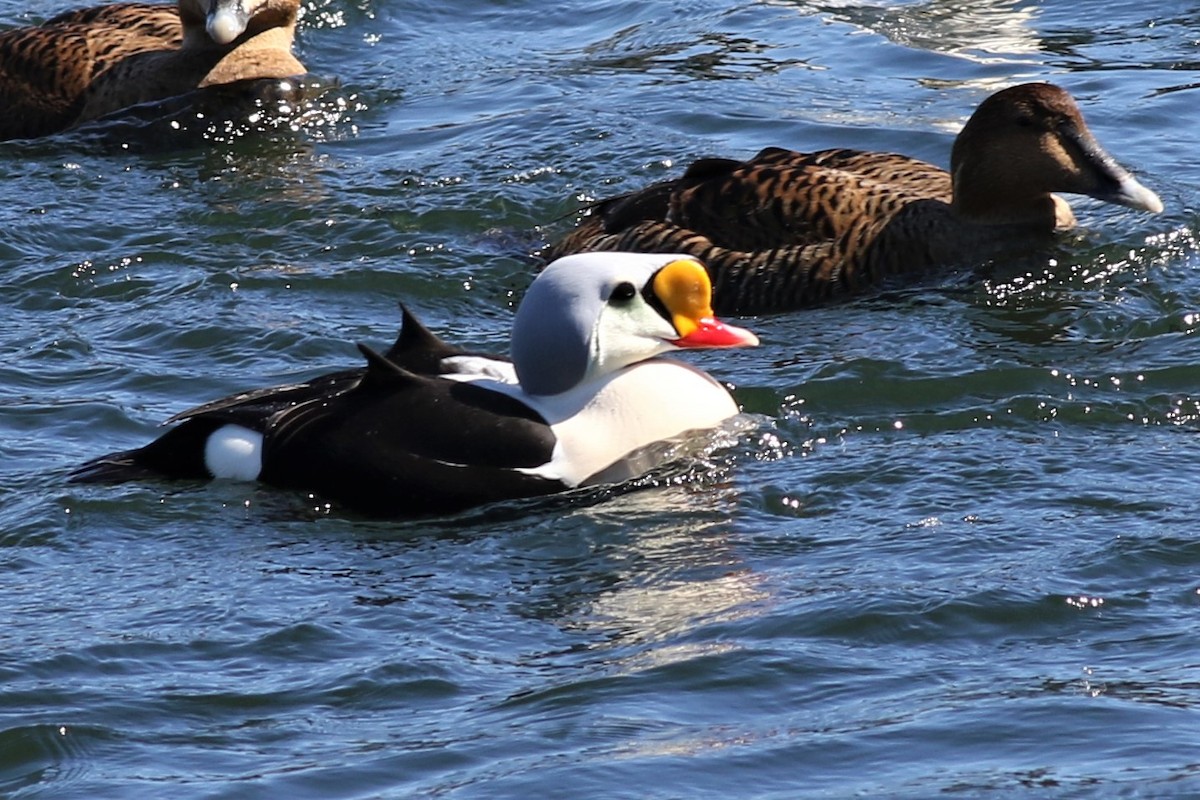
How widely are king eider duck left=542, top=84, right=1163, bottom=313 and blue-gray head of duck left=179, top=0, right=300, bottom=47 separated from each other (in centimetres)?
253

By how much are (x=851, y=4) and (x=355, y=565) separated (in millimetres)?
7471

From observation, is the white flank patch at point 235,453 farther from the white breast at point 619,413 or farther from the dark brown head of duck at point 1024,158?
the dark brown head of duck at point 1024,158

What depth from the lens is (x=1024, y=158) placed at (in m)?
9.20

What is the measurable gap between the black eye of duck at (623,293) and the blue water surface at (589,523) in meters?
0.56

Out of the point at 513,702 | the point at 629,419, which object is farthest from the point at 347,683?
the point at 629,419

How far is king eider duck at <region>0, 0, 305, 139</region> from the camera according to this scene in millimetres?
11359

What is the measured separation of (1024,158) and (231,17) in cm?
389

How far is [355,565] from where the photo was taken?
671 centimetres

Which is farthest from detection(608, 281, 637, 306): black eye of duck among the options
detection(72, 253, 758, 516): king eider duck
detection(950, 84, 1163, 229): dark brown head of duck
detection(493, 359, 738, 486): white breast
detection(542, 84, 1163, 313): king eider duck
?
detection(950, 84, 1163, 229): dark brown head of duck

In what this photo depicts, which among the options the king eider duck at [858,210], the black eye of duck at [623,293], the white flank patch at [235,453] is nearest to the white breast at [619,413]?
the black eye of duck at [623,293]

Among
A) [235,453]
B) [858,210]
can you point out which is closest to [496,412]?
[235,453]

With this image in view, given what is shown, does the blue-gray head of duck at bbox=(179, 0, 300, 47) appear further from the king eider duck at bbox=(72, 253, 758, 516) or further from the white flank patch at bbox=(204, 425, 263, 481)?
the white flank patch at bbox=(204, 425, 263, 481)

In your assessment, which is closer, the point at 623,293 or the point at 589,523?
the point at 589,523

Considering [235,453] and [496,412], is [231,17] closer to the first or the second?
[235,453]
